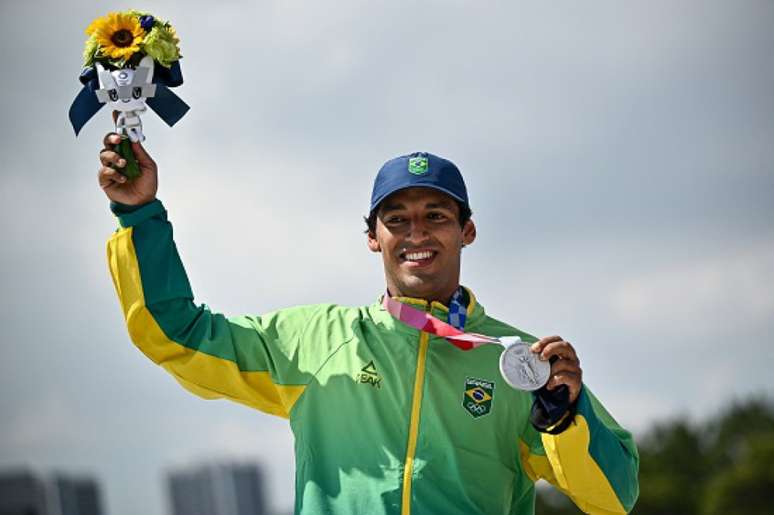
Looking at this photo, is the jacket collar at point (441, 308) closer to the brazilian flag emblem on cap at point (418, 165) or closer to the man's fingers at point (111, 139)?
the brazilian flag emblem on cap at point (418, 165)

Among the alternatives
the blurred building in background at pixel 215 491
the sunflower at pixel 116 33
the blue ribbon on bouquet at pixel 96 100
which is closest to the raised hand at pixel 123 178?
the blue ribbon on bouquet at pixel 96 100

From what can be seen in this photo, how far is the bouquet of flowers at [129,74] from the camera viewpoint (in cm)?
612

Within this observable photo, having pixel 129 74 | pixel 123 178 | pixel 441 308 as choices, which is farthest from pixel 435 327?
pixel 129 74

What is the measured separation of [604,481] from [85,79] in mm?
3080

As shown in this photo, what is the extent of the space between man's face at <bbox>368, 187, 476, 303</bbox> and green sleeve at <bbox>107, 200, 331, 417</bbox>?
0.47 m

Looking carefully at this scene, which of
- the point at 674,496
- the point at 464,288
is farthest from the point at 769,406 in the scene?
the point at 464,288

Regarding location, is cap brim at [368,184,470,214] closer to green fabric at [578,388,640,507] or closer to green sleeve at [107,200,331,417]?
green sleeve at [107,200,331,417]

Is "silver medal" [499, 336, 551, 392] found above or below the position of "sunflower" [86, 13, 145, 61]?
below

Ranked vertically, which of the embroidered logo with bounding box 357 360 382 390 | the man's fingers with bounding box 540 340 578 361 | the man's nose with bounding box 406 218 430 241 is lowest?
the man's fingers with bounding box 540 340 578 361

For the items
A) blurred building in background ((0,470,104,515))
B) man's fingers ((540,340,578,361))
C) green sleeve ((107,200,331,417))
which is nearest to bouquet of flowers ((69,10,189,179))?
green sleeve ((107,200,331,417))

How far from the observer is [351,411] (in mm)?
6195

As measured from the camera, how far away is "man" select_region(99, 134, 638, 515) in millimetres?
6043

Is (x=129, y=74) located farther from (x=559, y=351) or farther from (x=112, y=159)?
(x=559, y=351)

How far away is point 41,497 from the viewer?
15.3 m
